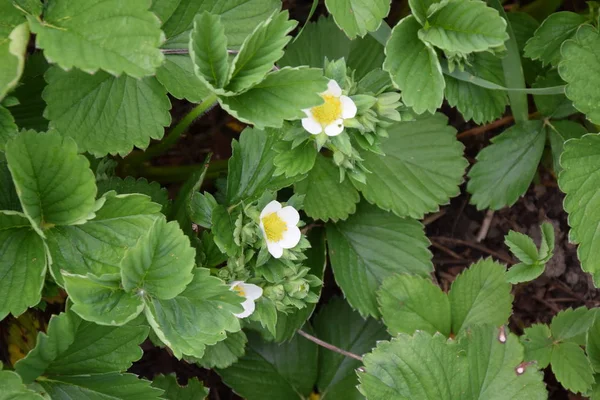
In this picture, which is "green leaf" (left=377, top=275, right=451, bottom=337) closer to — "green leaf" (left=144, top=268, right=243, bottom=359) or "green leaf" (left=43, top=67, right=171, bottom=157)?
"green leaf" (left=144, top=268, right=243, bottom=359)

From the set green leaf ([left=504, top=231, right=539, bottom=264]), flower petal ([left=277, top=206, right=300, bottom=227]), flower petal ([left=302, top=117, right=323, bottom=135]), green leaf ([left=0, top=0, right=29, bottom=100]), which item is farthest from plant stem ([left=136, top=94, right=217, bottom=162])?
green leaf ([left=504, top=231, right=539, bottom=264])

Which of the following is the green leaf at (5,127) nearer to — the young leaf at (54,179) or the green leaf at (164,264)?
the young leaf at (54,179)

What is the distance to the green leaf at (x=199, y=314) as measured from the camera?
166cm

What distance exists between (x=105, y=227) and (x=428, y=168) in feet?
3.73

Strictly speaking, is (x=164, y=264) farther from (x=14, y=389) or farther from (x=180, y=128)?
(x=180, y=128)

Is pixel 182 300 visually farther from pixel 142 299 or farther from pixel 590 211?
pixel 590 211

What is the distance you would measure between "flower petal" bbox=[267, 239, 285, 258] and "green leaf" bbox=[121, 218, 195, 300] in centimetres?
24

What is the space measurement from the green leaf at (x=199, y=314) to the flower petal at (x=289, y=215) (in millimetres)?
277

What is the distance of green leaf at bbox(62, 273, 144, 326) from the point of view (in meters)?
1.58

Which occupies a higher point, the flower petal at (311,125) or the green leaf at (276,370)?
the flower petal at (311,125)

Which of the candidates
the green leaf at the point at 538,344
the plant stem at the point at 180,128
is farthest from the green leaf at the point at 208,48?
the green leaf at the point at 538,344

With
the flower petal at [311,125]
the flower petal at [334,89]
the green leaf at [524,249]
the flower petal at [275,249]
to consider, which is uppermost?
the flower petal at [334,89]

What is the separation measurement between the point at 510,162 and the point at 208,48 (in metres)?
1.37

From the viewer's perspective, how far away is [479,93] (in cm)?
234
